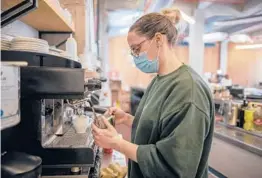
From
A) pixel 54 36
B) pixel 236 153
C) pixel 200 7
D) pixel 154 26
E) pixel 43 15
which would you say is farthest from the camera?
pixel 200 7

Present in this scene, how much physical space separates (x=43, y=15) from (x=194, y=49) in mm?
3852

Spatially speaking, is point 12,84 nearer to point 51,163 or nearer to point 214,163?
point 51,163

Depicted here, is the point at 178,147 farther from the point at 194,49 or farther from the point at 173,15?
the point at 194,49

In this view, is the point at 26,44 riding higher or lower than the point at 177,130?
higher

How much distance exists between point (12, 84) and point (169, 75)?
72cm

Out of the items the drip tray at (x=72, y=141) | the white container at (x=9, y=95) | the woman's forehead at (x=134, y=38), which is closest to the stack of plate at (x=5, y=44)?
the white container at (x=9, y=95)

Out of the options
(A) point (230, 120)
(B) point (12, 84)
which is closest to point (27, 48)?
(B) point (12, 84)

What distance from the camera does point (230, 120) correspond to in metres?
2.85

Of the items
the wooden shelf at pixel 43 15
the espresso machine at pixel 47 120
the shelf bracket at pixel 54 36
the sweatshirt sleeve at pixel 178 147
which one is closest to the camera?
the espresso machine at pixel 47 120

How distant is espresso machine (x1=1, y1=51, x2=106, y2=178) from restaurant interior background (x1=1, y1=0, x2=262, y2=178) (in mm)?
102

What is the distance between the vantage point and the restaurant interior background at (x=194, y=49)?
1.59 m

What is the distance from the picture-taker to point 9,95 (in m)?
0.58

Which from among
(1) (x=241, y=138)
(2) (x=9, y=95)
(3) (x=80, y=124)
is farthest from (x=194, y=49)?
(2) (x=9, y=95)

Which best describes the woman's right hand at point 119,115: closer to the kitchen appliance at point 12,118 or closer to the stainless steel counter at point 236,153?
the kitchen appliance at point 12,118
